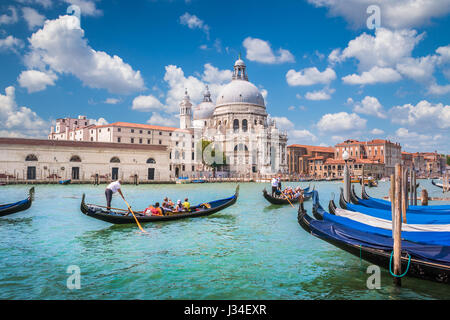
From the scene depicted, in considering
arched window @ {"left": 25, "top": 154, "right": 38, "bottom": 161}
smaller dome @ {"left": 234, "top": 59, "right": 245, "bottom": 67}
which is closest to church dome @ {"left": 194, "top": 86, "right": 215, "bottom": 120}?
smaller dome @ {"left": 234, "top": 59, "right": 245, "bottom": 67}

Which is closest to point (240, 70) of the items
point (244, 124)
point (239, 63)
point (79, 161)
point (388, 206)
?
point (239, 63)

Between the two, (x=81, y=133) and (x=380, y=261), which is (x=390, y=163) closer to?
(x=81, y=133)

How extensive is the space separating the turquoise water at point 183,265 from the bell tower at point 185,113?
57.3 meters

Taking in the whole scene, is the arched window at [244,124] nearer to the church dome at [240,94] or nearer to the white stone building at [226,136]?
the white stone building at [226,136]

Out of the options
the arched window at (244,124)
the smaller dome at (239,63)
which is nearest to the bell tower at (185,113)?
the smaller dome at (239,63)

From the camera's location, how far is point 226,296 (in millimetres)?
4918

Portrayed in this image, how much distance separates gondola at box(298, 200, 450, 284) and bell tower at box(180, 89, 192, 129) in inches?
2425

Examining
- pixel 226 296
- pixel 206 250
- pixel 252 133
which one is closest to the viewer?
pixel 226 296

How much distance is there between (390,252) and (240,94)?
57.3 meters

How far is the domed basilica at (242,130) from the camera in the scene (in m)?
56.6

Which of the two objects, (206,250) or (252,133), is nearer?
(206,250)

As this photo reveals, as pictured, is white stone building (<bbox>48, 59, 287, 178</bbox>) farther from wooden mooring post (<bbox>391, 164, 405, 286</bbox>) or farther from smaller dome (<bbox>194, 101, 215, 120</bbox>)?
wooden mooring post (<bbox>391, 164, 405, 286</bbox>)
